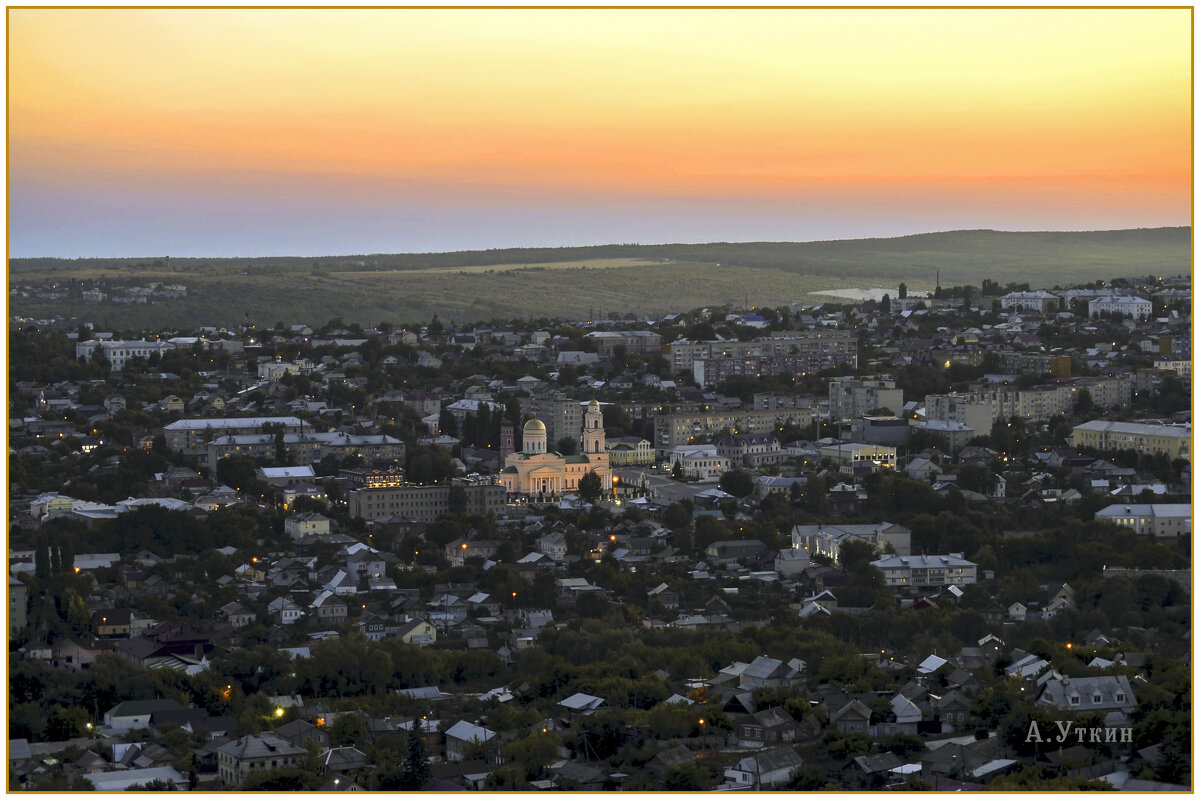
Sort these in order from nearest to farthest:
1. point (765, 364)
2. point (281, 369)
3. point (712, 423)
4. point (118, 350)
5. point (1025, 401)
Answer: point (712, 423), point (1025, 401), point (281, 369), point (765, 364), point (118, 350)

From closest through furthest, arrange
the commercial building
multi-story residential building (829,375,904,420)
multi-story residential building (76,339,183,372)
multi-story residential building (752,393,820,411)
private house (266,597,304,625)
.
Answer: private house (266,597,304,625) < the commercial building < multi-story residential building (829,375,904,420) < multi-story residential building (752,393,820,411) < multi-story residential building (76,339,183,372)

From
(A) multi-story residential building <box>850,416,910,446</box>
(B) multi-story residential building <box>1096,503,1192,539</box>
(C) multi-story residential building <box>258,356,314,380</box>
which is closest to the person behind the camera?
(B) multi-story residential building <box>1096,503,1192,539</box>

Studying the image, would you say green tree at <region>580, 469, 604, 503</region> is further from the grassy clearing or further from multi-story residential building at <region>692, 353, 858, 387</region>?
the grassy clearing

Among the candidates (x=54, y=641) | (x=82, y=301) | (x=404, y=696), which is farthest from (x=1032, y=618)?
(x=82, y=301)

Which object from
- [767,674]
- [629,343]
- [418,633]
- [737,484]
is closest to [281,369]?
[629,343]

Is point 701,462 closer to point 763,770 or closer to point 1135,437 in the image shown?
point 1135,437

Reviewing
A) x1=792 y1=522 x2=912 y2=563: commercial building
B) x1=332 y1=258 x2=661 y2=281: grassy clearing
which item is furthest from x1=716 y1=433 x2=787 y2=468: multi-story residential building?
x1=332 y1=258 x2=661 y2=281: grassy clearing

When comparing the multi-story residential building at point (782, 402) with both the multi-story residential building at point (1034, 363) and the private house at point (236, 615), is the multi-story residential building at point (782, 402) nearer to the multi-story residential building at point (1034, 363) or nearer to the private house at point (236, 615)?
the multi-story residential building at point (1034, 363)
